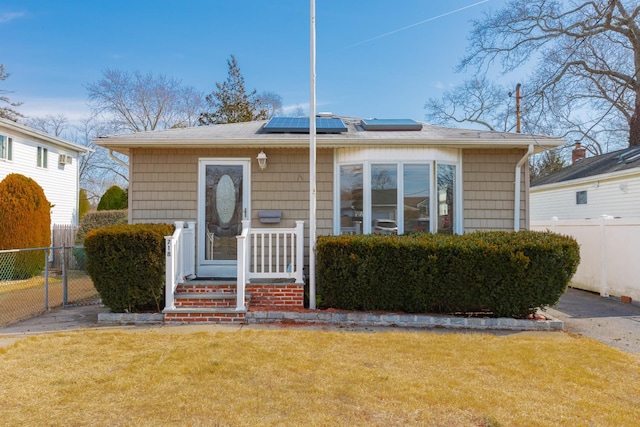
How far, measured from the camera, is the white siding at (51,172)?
12.9 m

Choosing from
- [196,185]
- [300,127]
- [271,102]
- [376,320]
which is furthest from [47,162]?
[271,102]

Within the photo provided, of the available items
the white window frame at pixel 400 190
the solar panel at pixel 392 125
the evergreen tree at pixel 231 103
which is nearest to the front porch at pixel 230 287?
the white window frame at pixel 400 190

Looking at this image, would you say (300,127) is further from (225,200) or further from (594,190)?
(594,190)

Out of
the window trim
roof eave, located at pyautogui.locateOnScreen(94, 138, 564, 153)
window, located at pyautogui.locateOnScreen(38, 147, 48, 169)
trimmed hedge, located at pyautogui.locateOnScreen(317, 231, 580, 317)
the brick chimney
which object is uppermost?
the brick chimney

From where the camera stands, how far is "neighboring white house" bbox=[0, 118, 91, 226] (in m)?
12.5

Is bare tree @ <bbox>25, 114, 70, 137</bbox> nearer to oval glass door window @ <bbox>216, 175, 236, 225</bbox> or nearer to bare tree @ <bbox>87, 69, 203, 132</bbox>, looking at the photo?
bare tree @ <bbox>87, 69, 203, 132</bbox>

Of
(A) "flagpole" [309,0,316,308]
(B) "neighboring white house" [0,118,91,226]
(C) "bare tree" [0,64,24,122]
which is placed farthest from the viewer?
(C) "bare tree" [0,64,24,122]

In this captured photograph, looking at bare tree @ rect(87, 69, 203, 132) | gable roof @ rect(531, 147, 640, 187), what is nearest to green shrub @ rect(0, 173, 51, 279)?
bare tree @ rect(87, 69, 203, 132)

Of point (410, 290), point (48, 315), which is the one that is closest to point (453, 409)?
point (410, 290)

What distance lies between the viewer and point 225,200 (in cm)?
711

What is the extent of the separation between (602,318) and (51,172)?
17433mm

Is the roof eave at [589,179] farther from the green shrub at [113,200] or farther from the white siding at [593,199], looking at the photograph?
the green shrub at [113,200]

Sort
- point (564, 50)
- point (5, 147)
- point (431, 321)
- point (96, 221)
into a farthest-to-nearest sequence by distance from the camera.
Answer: point (564, 50)
point (96, 221)
point (5, 147)
point (431, 321)

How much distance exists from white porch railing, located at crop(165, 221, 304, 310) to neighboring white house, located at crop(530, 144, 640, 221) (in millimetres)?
10647
